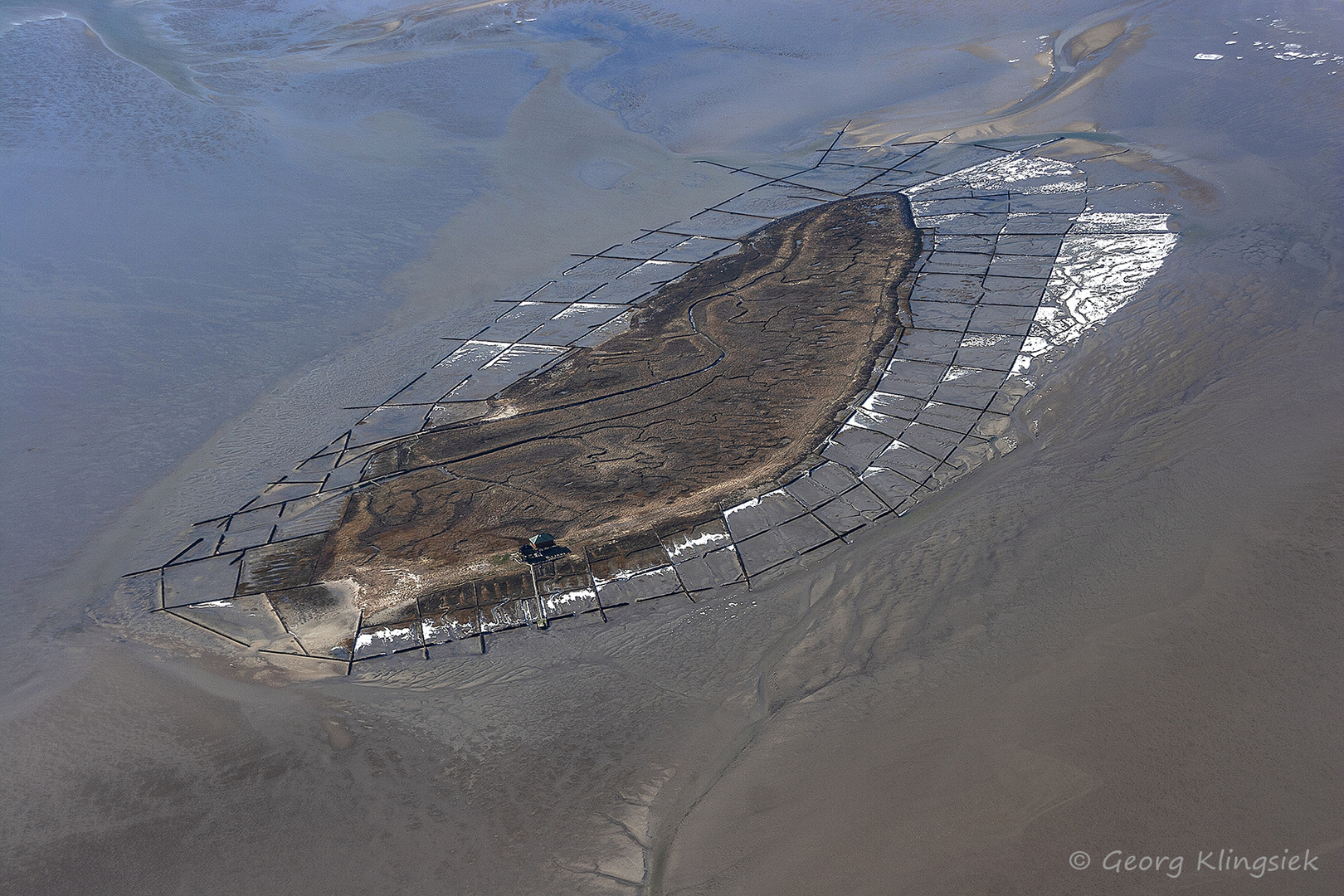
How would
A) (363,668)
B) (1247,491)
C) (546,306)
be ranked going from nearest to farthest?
(363,668)
(1247,491)
(546,306)

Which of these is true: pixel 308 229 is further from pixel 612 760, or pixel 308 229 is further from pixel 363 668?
pixel 612 760

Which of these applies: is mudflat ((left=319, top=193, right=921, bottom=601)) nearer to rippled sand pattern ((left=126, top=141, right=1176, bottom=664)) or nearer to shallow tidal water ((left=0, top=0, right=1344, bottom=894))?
rippled sand pattern ((left=126, top=141, right=1176, bottom=664))

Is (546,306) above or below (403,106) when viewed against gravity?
below

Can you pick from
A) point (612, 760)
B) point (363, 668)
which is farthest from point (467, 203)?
point (612, 760)

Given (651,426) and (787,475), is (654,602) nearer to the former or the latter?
(787,475)

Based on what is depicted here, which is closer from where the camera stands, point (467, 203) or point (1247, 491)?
point (1247, 491)

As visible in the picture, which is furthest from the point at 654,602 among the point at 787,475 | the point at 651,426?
the point at 651,426

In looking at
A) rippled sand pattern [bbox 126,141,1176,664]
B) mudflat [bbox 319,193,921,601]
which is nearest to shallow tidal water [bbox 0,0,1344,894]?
rippled sand pattern [bbox 126,141,1176,664]

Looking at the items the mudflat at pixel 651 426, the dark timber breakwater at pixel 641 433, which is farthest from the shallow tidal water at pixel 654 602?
the mudflat at pixel 651 426
